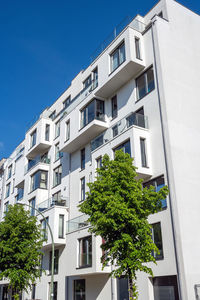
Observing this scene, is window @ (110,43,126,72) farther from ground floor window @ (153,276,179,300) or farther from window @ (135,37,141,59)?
ground floor window @ (153,276,179,300)

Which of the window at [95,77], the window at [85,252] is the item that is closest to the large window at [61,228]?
the window at [85,252]

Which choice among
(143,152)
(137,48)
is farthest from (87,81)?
(143,152)

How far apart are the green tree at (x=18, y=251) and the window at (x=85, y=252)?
2.94 m

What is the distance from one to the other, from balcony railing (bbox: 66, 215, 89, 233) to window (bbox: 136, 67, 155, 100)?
926 centimetres

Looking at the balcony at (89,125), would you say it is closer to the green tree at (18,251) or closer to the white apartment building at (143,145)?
the white apartment building at (143,145)

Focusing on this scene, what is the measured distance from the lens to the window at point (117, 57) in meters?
22.9

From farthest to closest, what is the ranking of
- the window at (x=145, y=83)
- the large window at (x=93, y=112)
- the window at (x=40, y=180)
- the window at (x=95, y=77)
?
the window at (x=40, y=180)
the window at (x=95, y=77)
the large window at (x=93, y=112)
the window at (x=145, y=83)

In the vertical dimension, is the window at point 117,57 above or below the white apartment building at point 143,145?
above

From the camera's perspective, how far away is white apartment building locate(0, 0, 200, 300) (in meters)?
16.7

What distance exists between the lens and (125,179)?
1470 centimetres

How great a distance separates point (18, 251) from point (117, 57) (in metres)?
15.0

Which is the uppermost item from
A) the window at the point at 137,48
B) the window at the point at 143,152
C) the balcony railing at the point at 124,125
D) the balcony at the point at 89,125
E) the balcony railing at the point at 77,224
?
the window at the point at 137,48

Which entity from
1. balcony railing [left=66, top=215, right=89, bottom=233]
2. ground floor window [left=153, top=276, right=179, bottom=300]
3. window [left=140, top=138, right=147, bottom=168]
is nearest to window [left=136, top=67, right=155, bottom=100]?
window [left=140, top=138, right=147, bottom=168]

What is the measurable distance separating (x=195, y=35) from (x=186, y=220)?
1389cm
